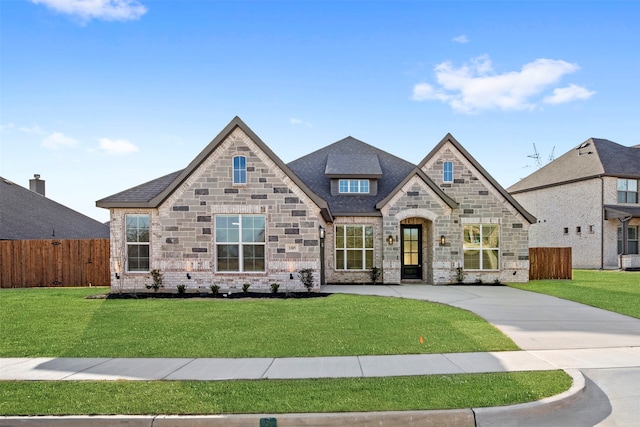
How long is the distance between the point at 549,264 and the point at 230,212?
16766 mm

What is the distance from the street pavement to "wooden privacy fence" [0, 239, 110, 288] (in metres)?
12.8

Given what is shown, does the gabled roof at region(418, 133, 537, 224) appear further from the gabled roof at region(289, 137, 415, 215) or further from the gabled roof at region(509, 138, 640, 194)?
the gabled roof at region(509, 138, 640, 194)

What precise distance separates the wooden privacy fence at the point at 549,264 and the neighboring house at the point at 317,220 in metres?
2.43

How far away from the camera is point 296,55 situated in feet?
57.9

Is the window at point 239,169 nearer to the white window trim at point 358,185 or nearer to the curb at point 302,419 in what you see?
the white window trim at point 358,185

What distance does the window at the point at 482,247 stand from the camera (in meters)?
18.4

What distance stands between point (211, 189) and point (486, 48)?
12.5 m

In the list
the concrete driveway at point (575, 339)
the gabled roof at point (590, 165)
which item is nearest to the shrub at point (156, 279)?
the concrete driveway at point (575, 339)

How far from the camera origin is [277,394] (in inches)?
191

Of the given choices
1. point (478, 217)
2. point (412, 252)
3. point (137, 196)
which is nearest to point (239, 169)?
point (137, 196)

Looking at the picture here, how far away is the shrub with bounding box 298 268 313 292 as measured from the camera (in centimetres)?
1478

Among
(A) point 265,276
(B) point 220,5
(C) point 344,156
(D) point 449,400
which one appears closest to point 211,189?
(A) point 265,276

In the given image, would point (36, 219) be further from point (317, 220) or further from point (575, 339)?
point (575, 339)

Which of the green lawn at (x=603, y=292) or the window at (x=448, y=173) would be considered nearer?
the green lawn at (x=603, y=292)
